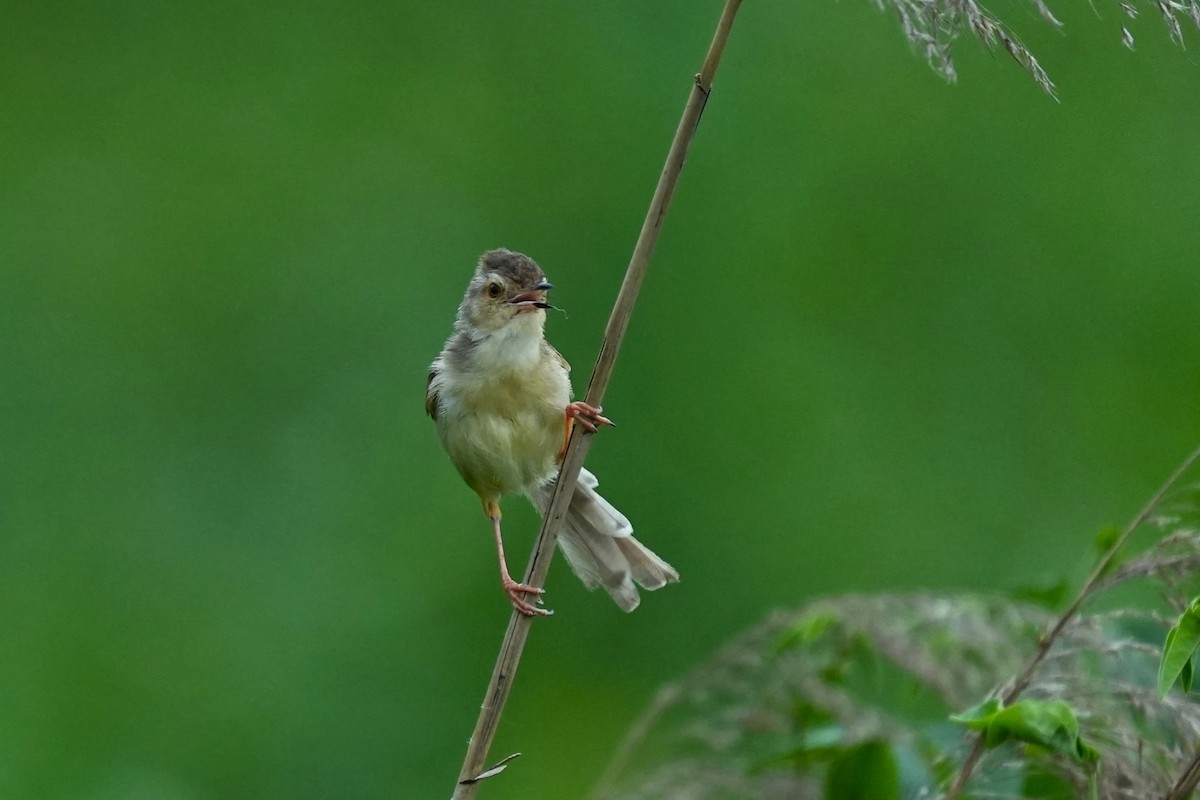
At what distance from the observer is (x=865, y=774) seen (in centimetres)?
225

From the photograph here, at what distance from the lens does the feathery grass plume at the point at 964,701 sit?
2084mm

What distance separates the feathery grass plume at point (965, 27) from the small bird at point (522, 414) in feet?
5.24

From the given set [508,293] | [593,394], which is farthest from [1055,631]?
[508,293]

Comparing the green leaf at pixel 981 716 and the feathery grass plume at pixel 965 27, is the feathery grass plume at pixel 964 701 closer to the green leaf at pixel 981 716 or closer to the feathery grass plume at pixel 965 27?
the green leaf at pixel 981 716

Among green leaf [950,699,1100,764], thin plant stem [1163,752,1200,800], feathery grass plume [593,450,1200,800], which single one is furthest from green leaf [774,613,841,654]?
thin plant stem [1163,752,1200,800]

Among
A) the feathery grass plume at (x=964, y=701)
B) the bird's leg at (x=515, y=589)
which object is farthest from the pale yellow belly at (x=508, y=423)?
the feathery grass plume at (x=964, y=701)

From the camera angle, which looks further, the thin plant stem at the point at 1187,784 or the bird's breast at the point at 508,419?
the bird's breast at the point at 508,419

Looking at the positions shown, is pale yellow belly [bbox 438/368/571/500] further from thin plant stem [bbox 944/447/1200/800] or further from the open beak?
thin plant stem [bbox 944/447/1200/800]

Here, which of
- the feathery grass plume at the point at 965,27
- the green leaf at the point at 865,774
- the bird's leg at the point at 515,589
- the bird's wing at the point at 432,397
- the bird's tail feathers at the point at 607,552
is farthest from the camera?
the bird's wing at the point at 432,397

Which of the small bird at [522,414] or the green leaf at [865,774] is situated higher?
the green leaf at [865,774]

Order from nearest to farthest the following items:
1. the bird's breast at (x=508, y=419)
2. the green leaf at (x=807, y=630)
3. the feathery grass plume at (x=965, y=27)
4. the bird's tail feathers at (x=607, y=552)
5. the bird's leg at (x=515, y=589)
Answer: the feathery grass plume at (x=965, y=27)
the bird's leg at (x=515, y=589)
the green leaf at (x=807, y=630)
the bird's tail feathers at (x=607, y=552)
the bird's breast at (x=508, y=419)

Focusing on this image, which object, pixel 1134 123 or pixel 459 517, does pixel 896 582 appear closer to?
pixel 459 517

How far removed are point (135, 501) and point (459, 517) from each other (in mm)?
1668

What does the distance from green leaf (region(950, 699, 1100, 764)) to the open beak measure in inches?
69.5
